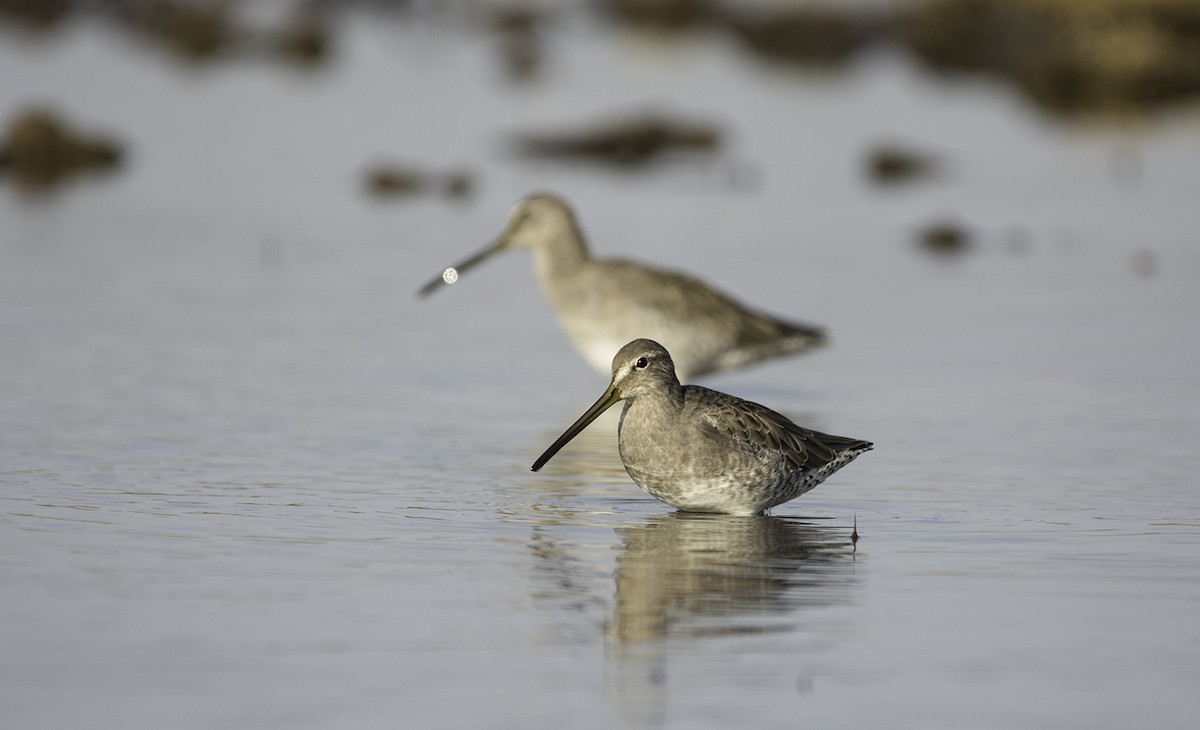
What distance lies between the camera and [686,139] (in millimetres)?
23047

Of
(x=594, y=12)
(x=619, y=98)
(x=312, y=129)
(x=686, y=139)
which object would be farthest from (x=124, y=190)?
(x=594, y=12)

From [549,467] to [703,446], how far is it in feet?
4.09

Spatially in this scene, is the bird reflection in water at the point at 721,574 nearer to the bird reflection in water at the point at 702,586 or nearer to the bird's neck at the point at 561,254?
the bird reflection in water at the point at 702,586

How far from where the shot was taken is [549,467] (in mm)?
9414

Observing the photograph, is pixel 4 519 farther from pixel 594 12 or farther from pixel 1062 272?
pixel 594 12

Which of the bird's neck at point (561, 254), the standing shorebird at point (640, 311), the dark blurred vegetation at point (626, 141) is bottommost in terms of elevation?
the standing shorebird at point (640, 311)

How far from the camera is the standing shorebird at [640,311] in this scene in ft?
38.5

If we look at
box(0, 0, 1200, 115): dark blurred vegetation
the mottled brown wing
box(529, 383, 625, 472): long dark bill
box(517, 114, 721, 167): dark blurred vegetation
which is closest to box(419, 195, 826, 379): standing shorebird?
box(529, 383, 625, 472): long dark bill

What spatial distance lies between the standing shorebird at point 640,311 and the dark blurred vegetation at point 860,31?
17.5m

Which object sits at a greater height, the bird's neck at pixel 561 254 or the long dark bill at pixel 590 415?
the bird's neck at pixel 561 254

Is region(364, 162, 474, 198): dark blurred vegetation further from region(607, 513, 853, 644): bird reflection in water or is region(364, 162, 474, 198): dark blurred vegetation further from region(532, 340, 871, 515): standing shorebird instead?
region(607, 513, 853, 644): bird reflection in water

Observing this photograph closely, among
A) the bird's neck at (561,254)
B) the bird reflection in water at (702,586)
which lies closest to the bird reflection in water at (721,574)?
the bird reflection in water at (702,586)

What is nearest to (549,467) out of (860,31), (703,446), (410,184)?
(703,446)

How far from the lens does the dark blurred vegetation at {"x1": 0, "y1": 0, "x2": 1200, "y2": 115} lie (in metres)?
31.4
